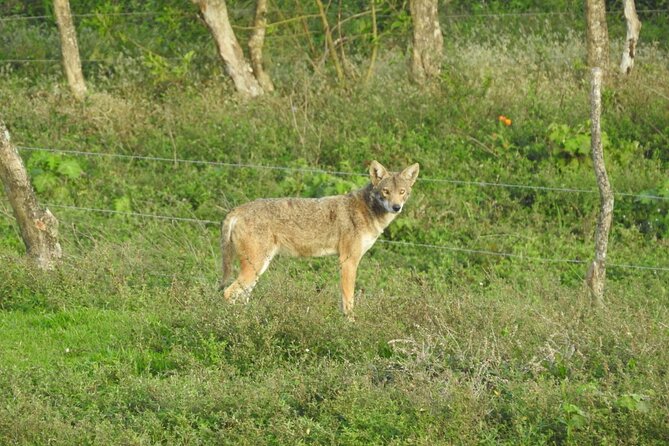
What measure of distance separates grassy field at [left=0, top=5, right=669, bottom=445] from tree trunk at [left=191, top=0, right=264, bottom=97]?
26 centimetres

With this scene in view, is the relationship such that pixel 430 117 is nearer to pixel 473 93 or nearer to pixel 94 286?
pixel 473 93

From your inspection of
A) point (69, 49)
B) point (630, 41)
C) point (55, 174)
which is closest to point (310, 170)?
point (55, 174)

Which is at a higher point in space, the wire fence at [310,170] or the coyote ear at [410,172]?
the coyote ear at [410,172]

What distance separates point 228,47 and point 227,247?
7.04 meters

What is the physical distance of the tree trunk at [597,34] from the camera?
16.4 metres

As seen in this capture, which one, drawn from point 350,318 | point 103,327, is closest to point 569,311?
point 350,318

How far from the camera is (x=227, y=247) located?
36.3ft

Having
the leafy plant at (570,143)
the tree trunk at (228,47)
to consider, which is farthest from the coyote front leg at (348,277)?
the tree trunk at (228,47)

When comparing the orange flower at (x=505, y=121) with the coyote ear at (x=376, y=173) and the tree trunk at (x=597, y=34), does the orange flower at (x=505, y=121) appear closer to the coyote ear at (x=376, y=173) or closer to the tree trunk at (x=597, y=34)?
the tree trunk at (x=597, y=34)

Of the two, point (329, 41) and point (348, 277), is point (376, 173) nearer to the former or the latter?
point (348, 277)

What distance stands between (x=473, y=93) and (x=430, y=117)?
29.1 inches

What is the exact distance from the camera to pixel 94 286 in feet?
36.6

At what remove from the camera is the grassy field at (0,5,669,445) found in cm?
767

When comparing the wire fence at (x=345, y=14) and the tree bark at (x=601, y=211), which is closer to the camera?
the tree bark at (x=601, y=211)
